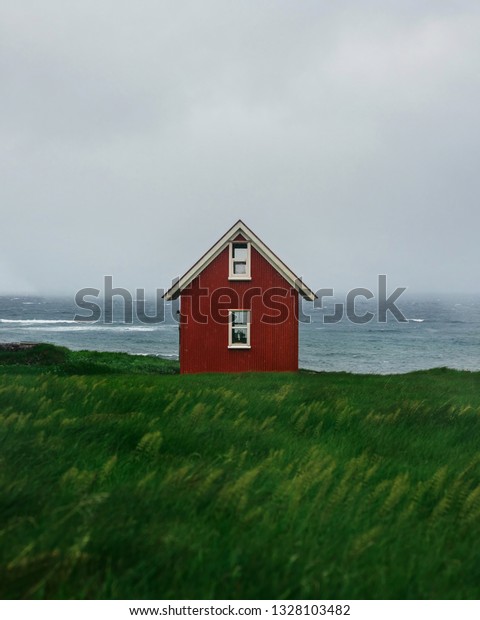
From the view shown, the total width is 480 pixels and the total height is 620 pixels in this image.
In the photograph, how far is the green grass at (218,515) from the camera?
11.9 ft

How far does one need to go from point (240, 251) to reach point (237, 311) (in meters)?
3.05

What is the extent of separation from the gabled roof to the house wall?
0.84 ft

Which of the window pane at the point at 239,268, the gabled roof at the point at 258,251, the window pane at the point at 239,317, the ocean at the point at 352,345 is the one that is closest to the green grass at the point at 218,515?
the gabled roof at the point at 258,251

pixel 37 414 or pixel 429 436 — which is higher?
pixel 37 414

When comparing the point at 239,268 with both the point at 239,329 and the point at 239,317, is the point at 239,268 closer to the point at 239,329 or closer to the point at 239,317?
the point at 239,317

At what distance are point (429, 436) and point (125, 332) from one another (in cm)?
10226

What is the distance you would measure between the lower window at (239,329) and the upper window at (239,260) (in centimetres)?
184

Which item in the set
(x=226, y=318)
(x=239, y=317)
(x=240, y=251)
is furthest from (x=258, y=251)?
(x=226, y=318)

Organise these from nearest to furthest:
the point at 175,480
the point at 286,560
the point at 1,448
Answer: the point at 286,560 < the point at 175,480 < the point at 1,448

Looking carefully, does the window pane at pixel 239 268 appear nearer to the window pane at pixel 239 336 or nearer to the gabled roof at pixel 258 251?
the gabled roof at pixel 258 251

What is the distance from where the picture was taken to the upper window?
95.6 feet
